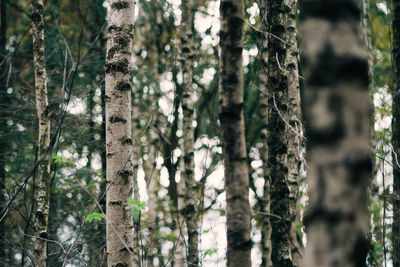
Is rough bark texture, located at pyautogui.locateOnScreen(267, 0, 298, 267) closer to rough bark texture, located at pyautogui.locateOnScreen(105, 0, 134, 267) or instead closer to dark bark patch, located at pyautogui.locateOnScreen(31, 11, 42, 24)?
rough bark texture, located at pyautogui.locateOnScreen(105, 0, 134, 267)

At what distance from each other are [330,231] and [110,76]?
302cm

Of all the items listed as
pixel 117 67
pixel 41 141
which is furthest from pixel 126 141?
pixel 41 141

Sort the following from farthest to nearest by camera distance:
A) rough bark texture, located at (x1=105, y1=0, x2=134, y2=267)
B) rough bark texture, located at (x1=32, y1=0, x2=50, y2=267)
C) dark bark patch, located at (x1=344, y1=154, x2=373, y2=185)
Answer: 1. rough bark texture, located at (x1=32, y1=0, x2=50, y2=267)
2. rough bark texture, located at (x1=105, y1=0, x2=134, y2=267)
3. dark bark patch, located at (x1=344, y1=154, x2=373, y2=185)

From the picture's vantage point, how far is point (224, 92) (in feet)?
7.45

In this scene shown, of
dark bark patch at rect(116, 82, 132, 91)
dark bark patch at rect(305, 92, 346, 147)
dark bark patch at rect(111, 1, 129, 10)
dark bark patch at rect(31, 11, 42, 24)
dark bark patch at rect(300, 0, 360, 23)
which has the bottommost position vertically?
dark bark patch at rect(305, 92, 346, 147)

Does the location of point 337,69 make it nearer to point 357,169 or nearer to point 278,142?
point 357,169

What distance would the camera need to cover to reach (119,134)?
3.69m

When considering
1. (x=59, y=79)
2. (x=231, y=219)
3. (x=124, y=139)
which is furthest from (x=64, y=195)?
(x=231, y=219)

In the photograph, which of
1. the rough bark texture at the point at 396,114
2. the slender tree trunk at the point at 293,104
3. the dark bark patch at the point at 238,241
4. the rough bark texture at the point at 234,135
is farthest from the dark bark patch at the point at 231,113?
the slender tree trunk at the point at 293,104

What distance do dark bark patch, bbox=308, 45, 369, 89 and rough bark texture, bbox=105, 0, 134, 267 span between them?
2681 millimetres

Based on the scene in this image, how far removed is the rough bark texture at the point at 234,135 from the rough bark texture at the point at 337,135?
3.42 feet

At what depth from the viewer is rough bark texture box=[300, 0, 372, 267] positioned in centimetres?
112

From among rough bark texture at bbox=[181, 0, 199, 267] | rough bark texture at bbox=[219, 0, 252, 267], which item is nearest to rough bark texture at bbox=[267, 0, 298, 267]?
rough bark texture at bbox=[219, 0, 252, 267]

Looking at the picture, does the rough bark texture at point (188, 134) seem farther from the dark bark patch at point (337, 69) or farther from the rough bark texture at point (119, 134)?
the dark bark patch at point (337, 69)
